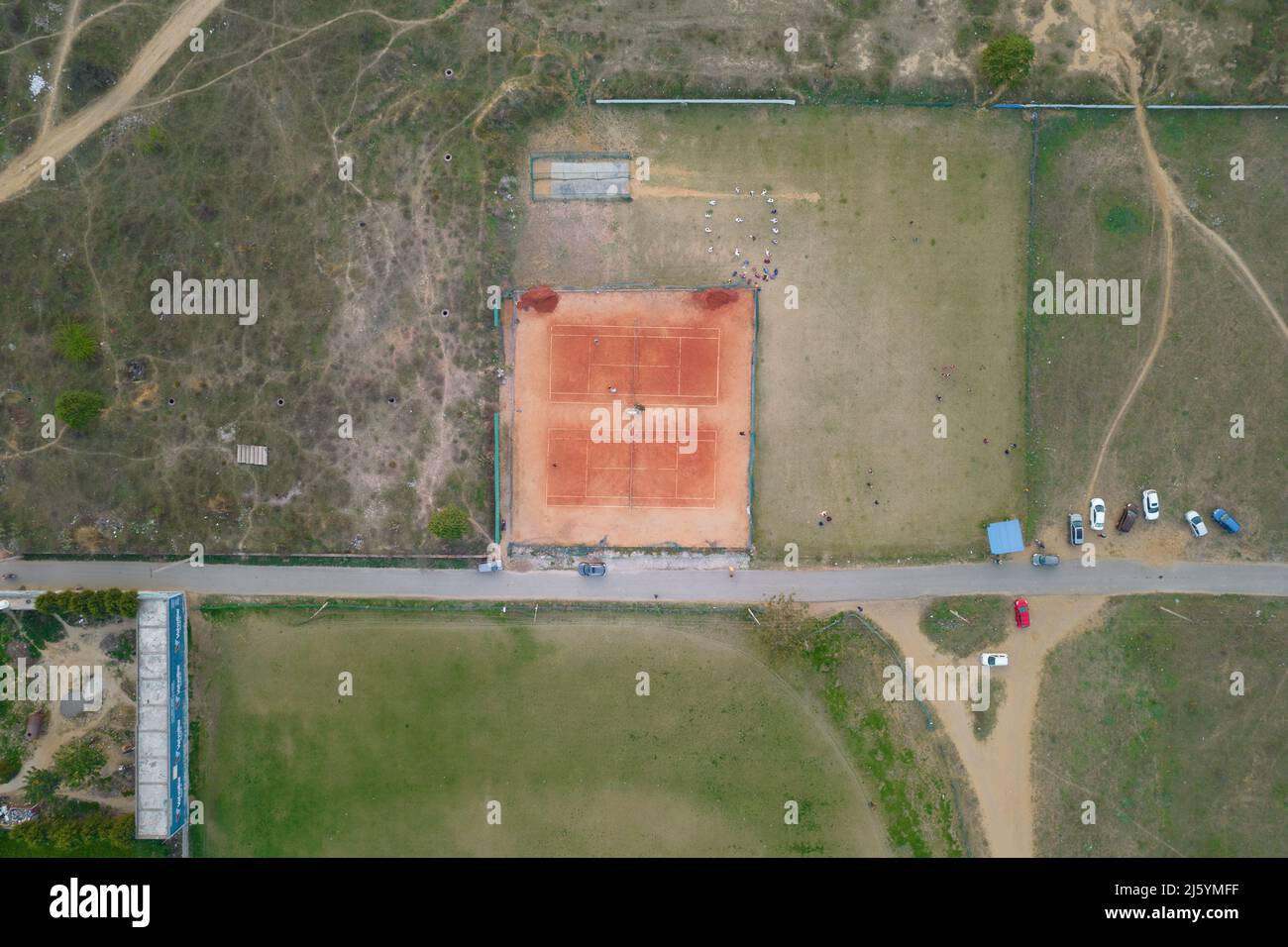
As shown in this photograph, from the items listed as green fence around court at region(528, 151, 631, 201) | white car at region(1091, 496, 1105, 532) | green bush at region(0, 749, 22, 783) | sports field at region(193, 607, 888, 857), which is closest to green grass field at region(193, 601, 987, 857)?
sports field at region(193, 607, 888, 857)

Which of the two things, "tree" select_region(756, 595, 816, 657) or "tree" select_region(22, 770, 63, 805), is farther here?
"tree" select_region(22, 770, 63, 805)

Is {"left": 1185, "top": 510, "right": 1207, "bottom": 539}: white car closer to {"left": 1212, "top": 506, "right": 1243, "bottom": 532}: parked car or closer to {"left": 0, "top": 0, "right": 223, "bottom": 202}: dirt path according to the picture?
{"left": 1212, "top": 506, "right": 1243, "bottom": 532}: parked car

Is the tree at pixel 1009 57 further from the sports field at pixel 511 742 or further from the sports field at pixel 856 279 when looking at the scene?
the sports field at pixel 511 742

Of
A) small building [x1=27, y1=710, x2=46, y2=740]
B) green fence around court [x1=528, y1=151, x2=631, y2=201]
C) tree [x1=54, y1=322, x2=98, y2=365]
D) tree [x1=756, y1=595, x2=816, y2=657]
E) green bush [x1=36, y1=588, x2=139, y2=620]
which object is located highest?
green fence around court [x1=528, y1=151, x2=631, y2=201]

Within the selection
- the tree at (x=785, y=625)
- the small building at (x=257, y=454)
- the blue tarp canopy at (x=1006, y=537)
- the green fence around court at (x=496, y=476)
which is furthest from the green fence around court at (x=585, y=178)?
the blue tarp canopy at (x=1006, y=537)

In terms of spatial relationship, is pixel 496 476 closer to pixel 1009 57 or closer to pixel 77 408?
pixel 77 408
